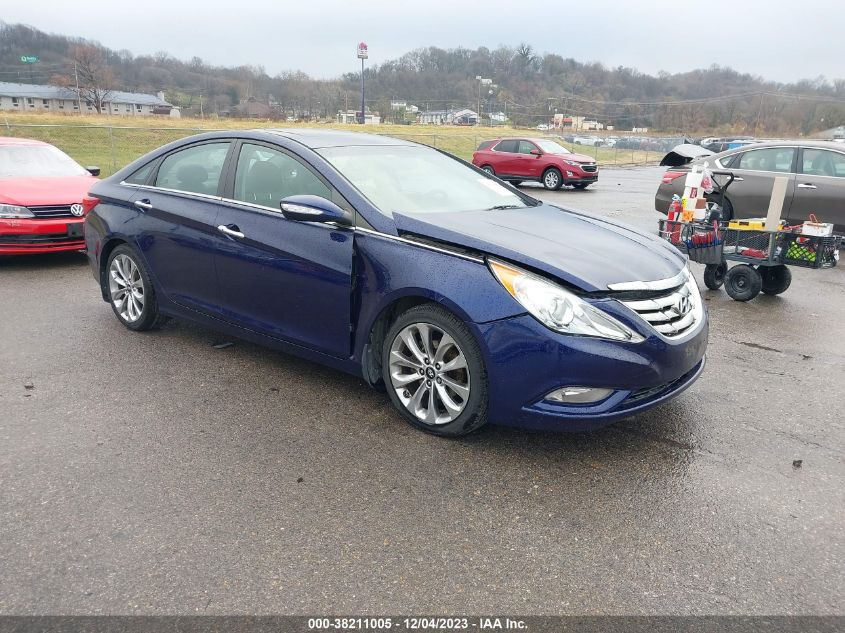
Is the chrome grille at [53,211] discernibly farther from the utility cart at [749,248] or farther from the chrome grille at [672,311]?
the chrome grille at [672,311]

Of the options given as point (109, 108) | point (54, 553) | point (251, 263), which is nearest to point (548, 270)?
point (251, 263)

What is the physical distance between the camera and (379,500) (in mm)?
3039

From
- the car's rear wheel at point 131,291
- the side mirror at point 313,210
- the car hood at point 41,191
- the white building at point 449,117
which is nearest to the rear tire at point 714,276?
the side mirror at point 313,210

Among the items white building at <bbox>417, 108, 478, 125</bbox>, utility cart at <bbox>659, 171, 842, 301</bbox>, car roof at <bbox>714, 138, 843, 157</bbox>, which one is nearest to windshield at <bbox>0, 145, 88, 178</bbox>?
utility cart at <bbox>659, 171, 842, 301</bbox>

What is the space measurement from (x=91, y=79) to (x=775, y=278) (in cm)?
9492

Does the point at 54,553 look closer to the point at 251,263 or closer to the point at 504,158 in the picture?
the point at 251,263

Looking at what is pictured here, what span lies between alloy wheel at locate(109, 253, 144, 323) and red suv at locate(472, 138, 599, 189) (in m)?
15.5

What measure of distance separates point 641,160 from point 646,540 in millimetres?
44212

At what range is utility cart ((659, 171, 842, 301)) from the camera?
6.58m

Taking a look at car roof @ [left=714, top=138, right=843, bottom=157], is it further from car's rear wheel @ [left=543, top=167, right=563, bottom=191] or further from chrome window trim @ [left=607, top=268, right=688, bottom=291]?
car's rear wheel @ [left=543, top=167, right=563, bottom=191]

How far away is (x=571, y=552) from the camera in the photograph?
2.69 meters

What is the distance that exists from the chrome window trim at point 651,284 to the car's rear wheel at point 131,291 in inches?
141

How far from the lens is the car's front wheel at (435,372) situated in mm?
3387

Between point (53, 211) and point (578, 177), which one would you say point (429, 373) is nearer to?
point (53, 211)
